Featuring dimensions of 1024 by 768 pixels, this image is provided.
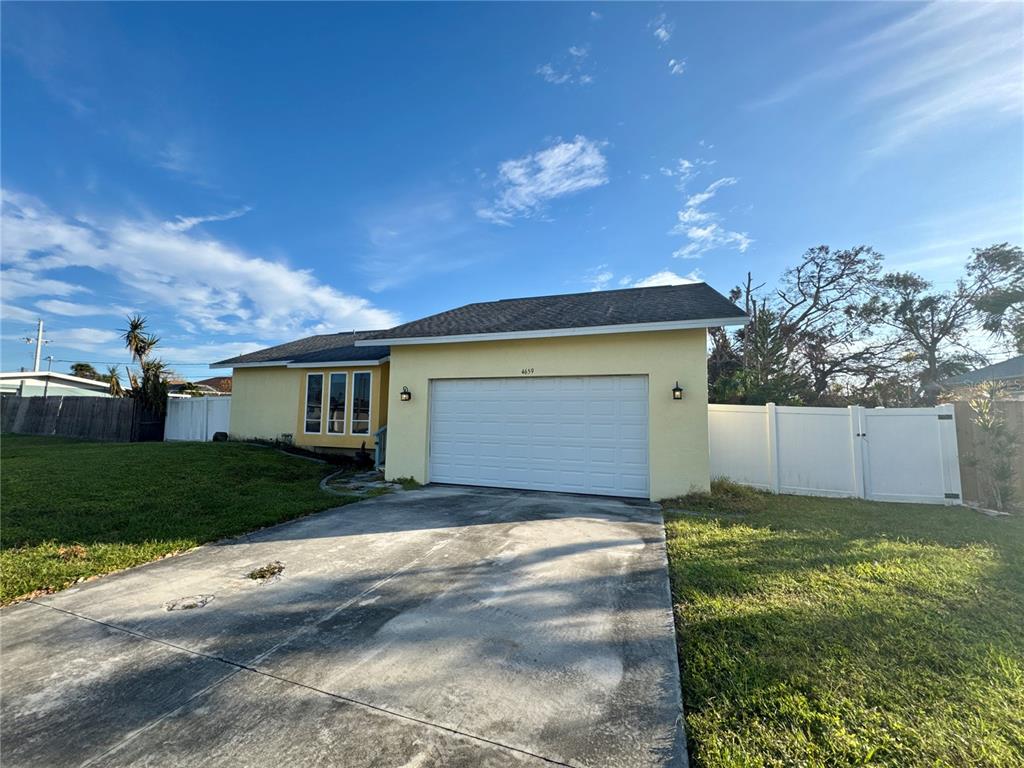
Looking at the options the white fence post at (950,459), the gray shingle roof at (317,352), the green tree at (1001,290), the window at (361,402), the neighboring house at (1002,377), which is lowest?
the white fence post at (950,459)

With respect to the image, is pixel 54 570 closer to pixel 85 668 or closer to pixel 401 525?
pixel 85 668

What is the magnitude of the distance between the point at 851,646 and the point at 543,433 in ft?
19.5

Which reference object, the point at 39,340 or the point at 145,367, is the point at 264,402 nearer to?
the point at 145,367

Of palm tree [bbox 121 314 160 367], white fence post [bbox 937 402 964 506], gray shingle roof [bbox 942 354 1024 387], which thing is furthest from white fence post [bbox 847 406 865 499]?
palm tree [bbox 121 314 160 367]

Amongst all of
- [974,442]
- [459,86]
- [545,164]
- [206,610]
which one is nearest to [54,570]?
[206,610]

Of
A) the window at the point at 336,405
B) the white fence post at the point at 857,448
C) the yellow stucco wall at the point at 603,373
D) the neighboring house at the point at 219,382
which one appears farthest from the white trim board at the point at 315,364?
the neighboring house at the point at 219,382

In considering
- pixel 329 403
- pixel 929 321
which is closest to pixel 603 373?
pixel 329 403

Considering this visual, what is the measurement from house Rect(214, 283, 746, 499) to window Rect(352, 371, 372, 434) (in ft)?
10.9

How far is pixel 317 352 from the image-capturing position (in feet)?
48.0

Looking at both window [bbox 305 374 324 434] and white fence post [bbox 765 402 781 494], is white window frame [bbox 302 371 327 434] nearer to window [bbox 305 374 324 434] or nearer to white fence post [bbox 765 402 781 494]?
window [bbox 305 374 324 434]

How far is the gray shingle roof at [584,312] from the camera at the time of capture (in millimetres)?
7738

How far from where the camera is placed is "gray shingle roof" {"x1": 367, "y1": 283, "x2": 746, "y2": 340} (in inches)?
305

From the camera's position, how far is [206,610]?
3.45 metres

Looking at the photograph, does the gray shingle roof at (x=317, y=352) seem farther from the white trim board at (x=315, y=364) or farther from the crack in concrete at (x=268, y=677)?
the crack in concrete at (x=268, y=677)
